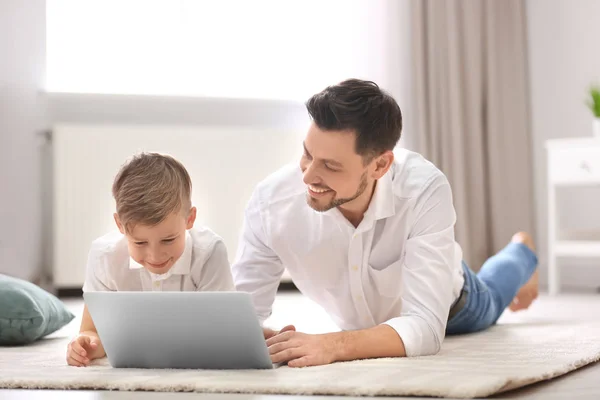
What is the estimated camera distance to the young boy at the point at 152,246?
1.70m

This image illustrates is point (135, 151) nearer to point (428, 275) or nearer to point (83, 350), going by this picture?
point (83, 350)

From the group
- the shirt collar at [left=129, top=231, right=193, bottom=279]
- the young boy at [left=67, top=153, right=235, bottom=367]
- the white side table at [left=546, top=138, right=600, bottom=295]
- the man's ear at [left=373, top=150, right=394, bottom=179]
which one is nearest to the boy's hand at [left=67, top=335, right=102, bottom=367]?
the young boy at [left=67, top=153, right=235, bottom=367]

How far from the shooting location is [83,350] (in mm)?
1688

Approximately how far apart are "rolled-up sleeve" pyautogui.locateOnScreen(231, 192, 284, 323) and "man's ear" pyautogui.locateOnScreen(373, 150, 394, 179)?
300 mm

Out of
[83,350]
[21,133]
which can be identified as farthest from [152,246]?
[21,133]

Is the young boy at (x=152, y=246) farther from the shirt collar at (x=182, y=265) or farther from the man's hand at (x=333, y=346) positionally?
the man's hand at (x=333, y=346)

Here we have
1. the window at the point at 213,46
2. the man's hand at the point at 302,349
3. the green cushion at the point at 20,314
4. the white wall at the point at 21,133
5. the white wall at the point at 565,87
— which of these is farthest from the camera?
the white wall at the point at 565,87

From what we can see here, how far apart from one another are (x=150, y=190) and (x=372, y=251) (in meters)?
0.49

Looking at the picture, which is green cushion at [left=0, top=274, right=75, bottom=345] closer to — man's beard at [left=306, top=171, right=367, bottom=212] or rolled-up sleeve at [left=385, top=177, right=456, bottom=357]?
man's beard at [left=306, top=171, right=367, bottom=212]

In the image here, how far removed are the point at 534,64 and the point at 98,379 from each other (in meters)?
3.76

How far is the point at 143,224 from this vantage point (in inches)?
66.8

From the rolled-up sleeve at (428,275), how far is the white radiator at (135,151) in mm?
2308

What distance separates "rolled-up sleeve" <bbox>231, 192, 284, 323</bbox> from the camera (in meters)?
1.92

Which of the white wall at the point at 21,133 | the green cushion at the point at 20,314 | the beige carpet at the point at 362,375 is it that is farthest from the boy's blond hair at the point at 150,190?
the white wall at the point at 21,133
